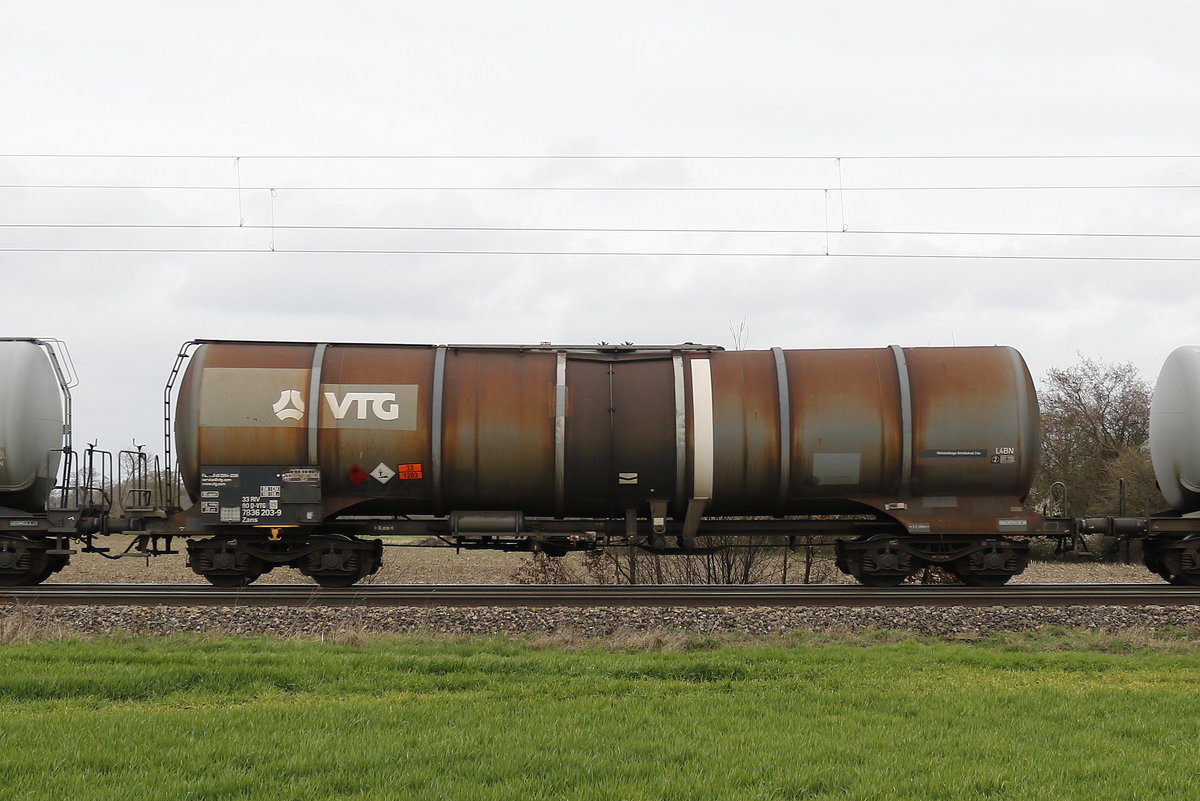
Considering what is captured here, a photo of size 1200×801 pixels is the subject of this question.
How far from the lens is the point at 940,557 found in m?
13.9

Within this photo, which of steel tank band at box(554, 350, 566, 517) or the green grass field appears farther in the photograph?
steel tank band at box(554, 350, 566, 517)

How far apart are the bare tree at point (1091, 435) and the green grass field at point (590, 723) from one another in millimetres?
27843

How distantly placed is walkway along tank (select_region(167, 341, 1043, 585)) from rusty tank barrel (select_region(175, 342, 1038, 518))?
0.02m

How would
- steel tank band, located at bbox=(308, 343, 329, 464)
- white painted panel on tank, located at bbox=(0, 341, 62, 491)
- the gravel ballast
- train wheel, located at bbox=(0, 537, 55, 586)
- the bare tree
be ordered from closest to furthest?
the gravel ballast
steel tank band, located at bbox=(308, 343, 329, 464)
train wheel, located at bbox=(0, 537, 55, 586)
white painted panel on tank, located at bbox=(0, 341, 62, 491)
the bare tree

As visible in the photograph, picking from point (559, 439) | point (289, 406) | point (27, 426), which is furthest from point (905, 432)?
point (27, 426)

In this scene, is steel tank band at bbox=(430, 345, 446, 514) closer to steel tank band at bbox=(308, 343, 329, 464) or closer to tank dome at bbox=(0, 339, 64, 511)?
steel tank band at bbox=(308, 343, 329, 464)

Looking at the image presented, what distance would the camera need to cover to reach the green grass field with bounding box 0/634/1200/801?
5.10 meters

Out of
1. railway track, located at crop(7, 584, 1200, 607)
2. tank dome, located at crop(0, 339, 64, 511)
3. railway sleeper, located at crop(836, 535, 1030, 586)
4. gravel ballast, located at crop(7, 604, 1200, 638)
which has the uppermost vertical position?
tank dome, located at crop(0, 339, 64, 511)

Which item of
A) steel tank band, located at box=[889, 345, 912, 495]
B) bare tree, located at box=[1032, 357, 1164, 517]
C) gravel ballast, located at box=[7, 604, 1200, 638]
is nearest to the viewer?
gravel ballast, located at box=[7, 604, 1200, 638]

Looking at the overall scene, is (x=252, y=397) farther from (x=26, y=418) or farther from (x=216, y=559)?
(x=26, y=418)

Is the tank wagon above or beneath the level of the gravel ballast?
above

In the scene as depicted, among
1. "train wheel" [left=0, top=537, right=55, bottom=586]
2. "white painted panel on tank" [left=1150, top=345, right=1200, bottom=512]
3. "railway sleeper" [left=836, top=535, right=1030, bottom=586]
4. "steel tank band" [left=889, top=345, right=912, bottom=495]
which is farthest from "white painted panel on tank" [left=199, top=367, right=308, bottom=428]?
"white painted panel on tank" [left=1150, top=345, right=1200, bottom=512]

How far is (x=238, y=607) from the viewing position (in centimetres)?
1211

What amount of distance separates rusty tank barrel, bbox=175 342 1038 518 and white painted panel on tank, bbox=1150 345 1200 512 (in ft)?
8.58
